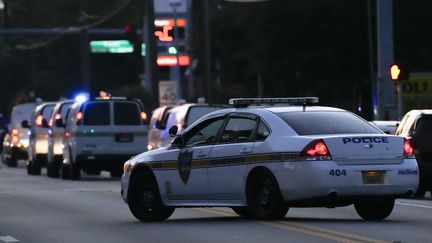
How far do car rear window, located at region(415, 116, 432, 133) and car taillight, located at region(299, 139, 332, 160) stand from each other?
812 cm

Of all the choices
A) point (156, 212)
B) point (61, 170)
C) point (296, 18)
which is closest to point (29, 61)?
point (296, 18)

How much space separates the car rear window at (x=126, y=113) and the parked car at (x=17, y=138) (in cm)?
1293

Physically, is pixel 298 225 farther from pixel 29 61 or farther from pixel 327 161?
pixel 29 61

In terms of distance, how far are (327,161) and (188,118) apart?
15.2 metres

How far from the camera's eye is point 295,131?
1666 centimetres

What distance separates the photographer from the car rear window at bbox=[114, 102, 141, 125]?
33406 millimetres

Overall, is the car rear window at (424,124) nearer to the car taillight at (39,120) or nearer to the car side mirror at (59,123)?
the car side mirror at (59,123)

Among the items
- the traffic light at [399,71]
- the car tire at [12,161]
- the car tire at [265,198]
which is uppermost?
the traffic light at [399,71]

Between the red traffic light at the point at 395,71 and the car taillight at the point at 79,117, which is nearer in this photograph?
the red traffic light at the point at 395,71

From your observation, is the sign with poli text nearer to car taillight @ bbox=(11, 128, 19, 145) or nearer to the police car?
car taillight @ bbox=(11, 128, 19, 145)

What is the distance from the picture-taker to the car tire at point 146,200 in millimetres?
18000

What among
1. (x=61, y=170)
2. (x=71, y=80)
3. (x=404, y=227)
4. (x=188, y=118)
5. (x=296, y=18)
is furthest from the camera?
(x=71, y=80)

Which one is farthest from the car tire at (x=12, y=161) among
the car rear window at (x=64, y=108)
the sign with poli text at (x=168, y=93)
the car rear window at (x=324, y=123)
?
the car rear window at (x=324, y=123)

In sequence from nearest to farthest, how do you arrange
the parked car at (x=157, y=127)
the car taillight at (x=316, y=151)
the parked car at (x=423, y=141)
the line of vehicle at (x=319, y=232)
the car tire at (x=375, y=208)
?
the line of vehicle at (x=319, y=232)
the car taillight at (x=316, y=151)
the car tire at (x=375, y=208)
the parked car at (x=423, y=141)
the parked car at (x=157, y=127)
